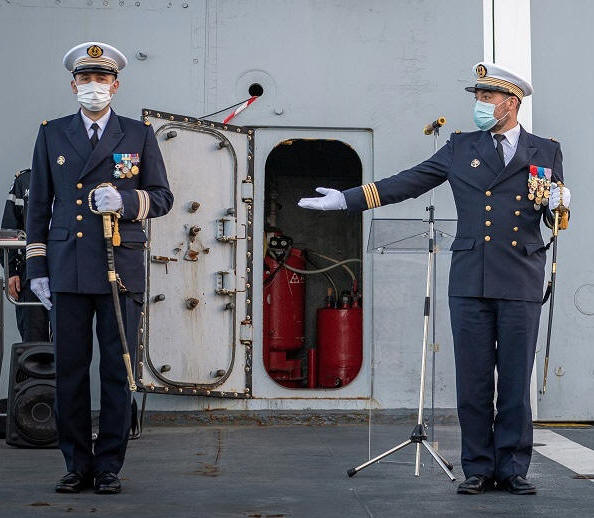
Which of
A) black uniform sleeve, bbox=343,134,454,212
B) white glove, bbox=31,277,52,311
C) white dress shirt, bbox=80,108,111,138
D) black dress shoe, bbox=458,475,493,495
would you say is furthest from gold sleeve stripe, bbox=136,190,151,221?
black dress shoe, bbox=458,475,493,495

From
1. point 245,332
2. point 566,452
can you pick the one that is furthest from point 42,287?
point 566,452

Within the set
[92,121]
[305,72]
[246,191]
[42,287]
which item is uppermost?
[305,72]

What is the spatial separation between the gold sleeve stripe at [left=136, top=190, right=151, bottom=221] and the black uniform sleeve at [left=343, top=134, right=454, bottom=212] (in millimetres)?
910

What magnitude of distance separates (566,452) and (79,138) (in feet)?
10.7

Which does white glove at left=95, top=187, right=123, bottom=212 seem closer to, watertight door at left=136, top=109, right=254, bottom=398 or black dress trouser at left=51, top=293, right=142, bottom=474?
black dress trouser at left=51, top=293, right=142, bottom=474

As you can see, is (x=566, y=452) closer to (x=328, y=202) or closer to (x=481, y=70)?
(x=328, y=202)

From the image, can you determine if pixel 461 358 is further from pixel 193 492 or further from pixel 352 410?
pixel 352 410

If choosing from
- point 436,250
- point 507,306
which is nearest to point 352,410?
point 436,250

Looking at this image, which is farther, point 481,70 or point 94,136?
point 481,70

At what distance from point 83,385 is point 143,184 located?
0.94 metres

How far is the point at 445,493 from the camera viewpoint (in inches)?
203

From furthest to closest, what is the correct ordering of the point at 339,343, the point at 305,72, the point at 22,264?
the point at 339,343, the point at 305,72, the point at 22,264

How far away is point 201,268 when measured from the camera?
770cm

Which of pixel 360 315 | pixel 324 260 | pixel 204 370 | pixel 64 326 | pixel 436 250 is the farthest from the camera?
pixel 324 260
